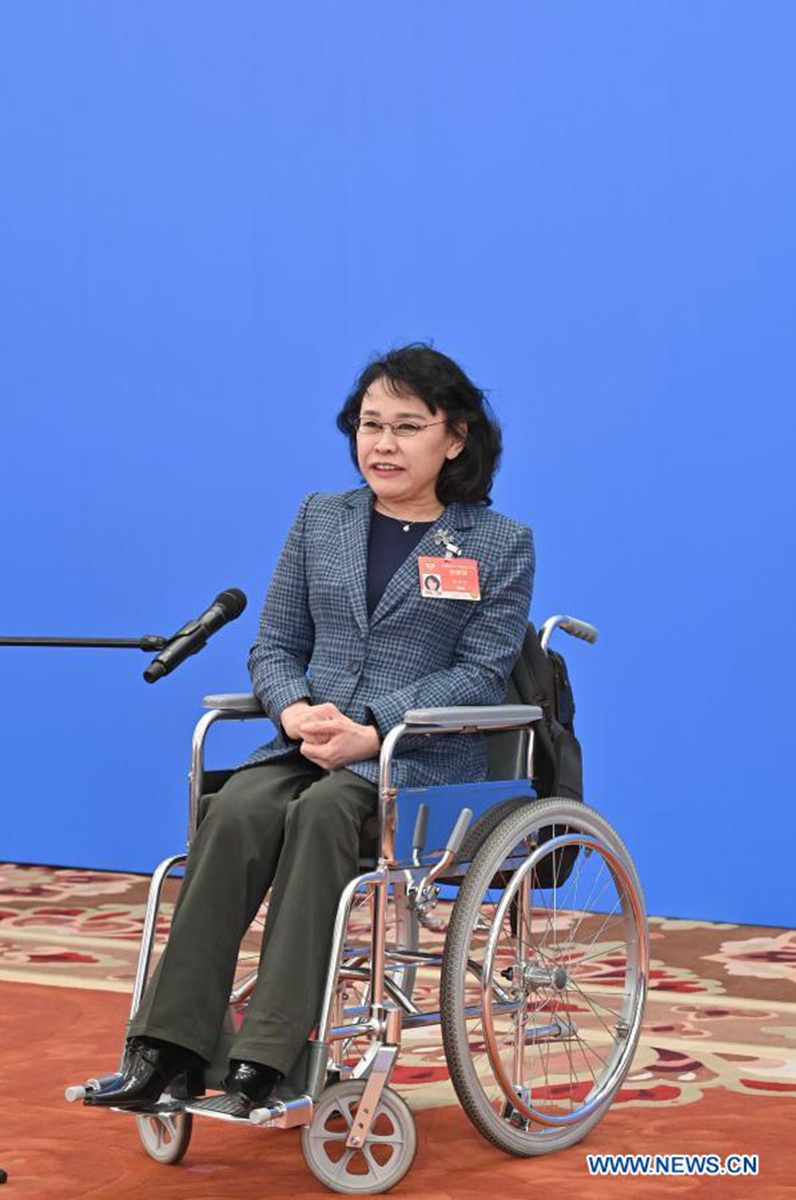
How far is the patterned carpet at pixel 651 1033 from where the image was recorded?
88.7 inches

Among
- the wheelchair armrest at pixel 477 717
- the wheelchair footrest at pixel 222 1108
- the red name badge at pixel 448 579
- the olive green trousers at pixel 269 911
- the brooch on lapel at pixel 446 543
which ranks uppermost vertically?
the brooch on lapel at pixel 446 543

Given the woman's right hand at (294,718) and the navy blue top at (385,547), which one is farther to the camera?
the navy blue top at (385,547)

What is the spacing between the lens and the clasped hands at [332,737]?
230 cm

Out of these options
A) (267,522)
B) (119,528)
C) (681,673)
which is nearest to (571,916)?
(681,673)

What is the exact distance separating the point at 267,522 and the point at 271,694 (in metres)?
1.99

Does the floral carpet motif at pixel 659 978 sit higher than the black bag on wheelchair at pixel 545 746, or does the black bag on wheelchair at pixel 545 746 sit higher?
the black bag on wheelchair at pixel 545 746

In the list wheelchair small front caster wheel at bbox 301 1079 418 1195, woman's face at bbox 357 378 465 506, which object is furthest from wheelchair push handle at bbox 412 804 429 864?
woman's face at bbox 357 378 465 506

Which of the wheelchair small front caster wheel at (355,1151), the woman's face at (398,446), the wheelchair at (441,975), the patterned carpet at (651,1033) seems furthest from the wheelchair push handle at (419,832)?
the woman's face at (398,446)

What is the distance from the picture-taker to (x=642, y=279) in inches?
154

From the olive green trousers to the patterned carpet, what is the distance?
0.22 m

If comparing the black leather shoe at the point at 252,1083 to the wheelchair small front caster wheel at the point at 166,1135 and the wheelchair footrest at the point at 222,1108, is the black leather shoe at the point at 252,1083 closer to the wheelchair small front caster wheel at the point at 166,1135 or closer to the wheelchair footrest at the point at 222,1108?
the wheelchair footrest at the point at 222,1108

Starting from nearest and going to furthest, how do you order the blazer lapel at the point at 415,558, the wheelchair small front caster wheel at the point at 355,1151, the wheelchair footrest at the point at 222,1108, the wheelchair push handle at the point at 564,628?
the wheelchair footrest at the point at 222,1108
the wheelchair small front caster wheel at the point at 355,1151
the blazer lapel at the point at 415,558
the wheelchair push handle at the point at 564,628

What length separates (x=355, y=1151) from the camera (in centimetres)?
218

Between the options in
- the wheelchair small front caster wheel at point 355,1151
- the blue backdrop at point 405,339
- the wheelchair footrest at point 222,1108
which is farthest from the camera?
the blue backdrop at point 405,339
